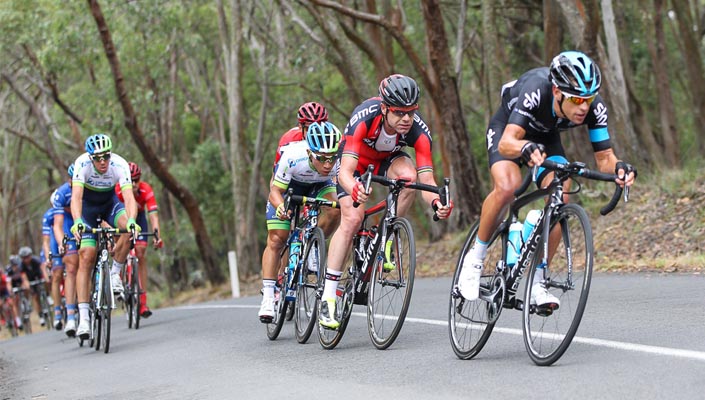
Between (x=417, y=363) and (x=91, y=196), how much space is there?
684cm

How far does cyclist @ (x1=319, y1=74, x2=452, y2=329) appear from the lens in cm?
809

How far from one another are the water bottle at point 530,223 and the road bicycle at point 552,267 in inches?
0.5

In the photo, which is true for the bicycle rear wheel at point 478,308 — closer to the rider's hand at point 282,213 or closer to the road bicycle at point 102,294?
the rider's hand at point 282,213

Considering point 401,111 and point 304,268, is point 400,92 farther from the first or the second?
point 304,268

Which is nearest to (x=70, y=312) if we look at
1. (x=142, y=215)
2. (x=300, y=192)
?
(x=142, y=215)

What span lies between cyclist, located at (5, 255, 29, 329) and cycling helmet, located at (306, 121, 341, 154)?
16.5 m

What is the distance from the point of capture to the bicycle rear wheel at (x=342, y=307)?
8.68 m

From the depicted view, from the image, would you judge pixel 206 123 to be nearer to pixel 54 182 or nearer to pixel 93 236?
pixel 54 182

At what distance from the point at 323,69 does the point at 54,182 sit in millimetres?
23695

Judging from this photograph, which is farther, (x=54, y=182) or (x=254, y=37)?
(x=54, y=182)

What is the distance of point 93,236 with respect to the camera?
12.4 m

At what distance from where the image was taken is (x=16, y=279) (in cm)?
2517

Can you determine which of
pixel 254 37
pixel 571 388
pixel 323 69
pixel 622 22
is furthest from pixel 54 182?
pixel 571 388

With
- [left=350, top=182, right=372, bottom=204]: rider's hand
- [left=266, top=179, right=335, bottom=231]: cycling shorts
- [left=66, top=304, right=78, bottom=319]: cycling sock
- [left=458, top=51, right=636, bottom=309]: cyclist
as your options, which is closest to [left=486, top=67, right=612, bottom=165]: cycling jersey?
[left=458, top=51, right=636, bottom=309]: cyclist
